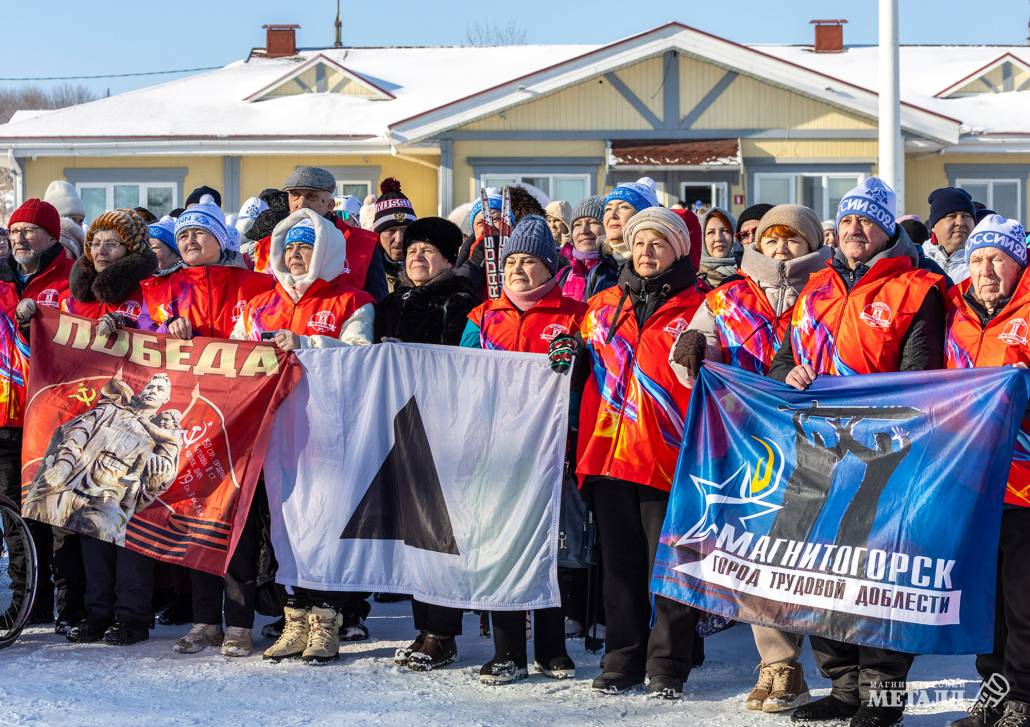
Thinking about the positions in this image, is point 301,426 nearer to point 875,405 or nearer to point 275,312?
point 275,312

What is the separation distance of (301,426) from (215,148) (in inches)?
702

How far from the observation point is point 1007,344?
5031 mm

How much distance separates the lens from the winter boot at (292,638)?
20.4ft

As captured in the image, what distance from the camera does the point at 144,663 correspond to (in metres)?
6.17

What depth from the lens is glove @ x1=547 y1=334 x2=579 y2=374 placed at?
229 inches

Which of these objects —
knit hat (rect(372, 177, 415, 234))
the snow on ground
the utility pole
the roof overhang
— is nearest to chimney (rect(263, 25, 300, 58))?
the roof overhang

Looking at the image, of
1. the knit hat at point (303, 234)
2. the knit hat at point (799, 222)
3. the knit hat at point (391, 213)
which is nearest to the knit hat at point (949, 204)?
the knit hat at point (799, 222)

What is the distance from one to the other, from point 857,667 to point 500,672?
1.55m

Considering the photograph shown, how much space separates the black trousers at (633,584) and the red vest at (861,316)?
95 cm

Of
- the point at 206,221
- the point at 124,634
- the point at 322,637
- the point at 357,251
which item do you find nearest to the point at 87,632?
the point at 124,634

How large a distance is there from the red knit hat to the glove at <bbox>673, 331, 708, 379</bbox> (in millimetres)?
3697

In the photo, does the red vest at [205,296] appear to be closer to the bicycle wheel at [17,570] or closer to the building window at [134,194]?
the bicycle wheel at [17,570]

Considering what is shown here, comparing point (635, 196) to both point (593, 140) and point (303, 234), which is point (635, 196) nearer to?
point (303, 234)

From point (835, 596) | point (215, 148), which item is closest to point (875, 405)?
point (835, 596)
